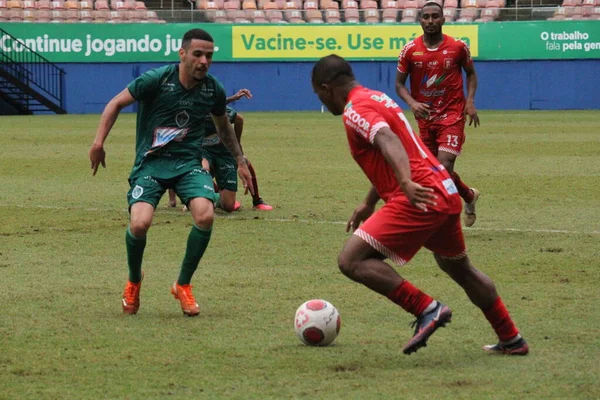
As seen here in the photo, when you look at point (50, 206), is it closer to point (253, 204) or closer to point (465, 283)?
point (253, 204)

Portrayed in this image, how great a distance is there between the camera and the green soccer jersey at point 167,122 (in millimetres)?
7809

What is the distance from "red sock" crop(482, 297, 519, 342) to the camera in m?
6.24

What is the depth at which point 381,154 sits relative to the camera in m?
6.06

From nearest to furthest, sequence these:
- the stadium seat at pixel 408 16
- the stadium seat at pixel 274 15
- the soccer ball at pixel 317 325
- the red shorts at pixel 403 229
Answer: the red shorts at pixel 403 229, the soccer ball at pixel 317 325, the stadium seat at pixel 408 16, the stadium seat at pixel 274 15

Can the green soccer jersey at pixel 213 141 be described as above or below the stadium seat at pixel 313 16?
Answer: above

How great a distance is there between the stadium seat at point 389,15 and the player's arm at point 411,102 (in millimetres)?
29170

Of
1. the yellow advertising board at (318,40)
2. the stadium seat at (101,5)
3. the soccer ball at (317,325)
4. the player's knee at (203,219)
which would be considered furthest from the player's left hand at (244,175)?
the stadium seat at (101,5)

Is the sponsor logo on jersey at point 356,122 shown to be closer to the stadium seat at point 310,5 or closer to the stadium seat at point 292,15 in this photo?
the stadium seat at point 292,15

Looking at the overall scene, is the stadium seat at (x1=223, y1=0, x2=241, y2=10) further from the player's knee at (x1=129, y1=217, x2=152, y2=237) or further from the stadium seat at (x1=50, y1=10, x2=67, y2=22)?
the player's knee at (x1=129, y1=217, x2=152, y2=237)

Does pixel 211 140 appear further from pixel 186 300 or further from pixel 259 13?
pixel 259 13

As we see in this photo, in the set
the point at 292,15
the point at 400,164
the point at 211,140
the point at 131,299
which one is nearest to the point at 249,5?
the point at 292,15

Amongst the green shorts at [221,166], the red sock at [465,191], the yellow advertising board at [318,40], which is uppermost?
the red sock at [465,191]

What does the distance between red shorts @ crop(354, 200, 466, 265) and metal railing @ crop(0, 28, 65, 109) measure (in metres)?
33.6

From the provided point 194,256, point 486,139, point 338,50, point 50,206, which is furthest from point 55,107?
point 194,256
